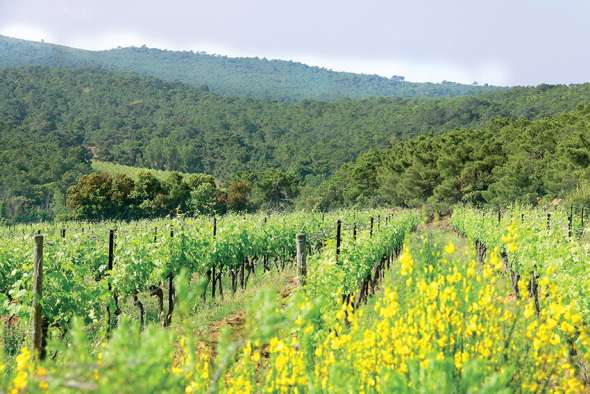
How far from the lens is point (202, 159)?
100438mm

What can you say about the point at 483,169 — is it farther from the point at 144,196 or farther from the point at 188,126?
the point at 188,126

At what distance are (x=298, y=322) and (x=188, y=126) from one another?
113 metres

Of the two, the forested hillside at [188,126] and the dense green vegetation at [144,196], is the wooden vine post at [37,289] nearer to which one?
the dense green vegetation at [144,196]

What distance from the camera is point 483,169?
4884 centimetres

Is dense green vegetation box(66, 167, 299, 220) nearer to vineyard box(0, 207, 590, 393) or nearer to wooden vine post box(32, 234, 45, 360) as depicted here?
vineyard box(0, 207, 590, 393)

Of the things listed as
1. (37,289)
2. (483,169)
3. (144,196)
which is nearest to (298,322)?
(37,289)

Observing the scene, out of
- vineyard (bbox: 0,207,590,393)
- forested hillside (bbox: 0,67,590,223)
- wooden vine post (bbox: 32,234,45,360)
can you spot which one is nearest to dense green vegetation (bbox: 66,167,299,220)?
forested hillside (bbox: 0,67,590,223)

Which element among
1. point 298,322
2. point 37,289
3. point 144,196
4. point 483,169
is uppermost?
point 298,322

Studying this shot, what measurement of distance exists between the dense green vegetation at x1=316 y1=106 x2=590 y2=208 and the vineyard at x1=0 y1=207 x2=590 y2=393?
24.4 meters

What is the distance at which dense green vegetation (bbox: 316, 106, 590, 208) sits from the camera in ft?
125

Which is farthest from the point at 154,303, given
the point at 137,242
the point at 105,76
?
→ the point at 105,76

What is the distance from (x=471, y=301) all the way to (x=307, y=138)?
99.8 m

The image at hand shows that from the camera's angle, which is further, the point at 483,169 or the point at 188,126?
the point at 188,126

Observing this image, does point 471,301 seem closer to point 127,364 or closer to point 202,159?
point 127,364
